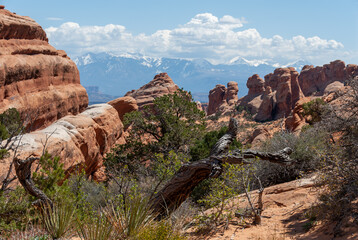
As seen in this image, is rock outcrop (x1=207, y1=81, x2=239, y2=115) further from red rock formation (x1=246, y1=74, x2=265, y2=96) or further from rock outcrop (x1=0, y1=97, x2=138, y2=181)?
rock outcrop (x1=0, y1=97, x2=138, y2=181)

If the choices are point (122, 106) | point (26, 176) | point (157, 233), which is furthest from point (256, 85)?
point (157, 233)

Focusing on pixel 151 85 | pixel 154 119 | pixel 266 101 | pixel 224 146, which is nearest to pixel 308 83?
pixel 266 101

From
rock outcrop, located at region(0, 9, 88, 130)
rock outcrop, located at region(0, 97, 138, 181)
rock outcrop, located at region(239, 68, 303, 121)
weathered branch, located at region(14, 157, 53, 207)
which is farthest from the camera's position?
rock outcrop, located at region(239, 68, 303, 121)

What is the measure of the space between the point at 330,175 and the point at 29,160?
7.00m

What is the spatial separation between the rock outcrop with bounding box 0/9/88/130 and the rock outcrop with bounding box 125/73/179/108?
1419 inches

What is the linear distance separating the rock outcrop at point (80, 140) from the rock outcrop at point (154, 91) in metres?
50.4

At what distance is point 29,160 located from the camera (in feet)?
22.1

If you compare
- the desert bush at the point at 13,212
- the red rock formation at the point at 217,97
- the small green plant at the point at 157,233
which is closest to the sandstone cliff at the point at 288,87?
the red rock formation at the point at 217,97

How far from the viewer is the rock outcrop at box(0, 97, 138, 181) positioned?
16.6m

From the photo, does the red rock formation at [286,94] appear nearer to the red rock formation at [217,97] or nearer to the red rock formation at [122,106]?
→ the red rock formation at [217,97]

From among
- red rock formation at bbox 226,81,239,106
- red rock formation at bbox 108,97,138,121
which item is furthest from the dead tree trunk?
red rock formation at bbox 226,81,239,106

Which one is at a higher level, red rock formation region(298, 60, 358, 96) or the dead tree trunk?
red rock formation region(298, 60, 358, 96)

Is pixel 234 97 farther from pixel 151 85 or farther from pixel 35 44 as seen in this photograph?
pixel 35 44

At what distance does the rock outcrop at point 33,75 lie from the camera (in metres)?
38.1
